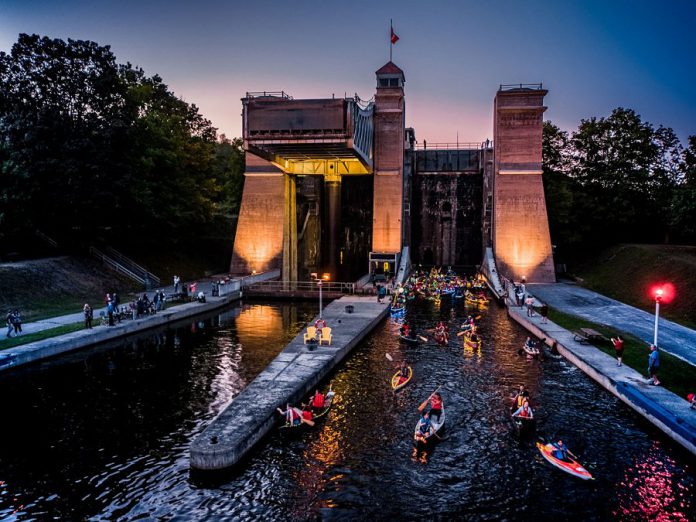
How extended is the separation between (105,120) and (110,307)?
63.3 ft

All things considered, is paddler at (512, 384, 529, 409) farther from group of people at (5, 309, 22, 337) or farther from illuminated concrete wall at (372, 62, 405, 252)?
illuminated concrete wall at (372, 62, 405, 252)

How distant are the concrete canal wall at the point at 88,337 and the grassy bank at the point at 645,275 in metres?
31.2

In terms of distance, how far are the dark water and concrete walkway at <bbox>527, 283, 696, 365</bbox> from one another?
20.8 feet

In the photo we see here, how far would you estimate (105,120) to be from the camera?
40.4m

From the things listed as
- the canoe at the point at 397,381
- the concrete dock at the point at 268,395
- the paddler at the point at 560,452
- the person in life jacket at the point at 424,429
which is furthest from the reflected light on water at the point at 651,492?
the concrete dock at the point at 268,395

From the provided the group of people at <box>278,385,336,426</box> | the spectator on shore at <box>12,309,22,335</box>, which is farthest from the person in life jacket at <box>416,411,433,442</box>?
the spectator on shore at <box>12,309,22,335</box>

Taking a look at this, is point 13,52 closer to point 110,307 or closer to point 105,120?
point 105,120

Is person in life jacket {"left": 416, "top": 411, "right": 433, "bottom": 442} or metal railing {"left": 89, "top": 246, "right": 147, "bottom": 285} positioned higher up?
metal railing {"left": 89, "top": 246, "right": 147, "bottom": 285}

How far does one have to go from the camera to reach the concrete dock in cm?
1357

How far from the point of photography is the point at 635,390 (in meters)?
18.1

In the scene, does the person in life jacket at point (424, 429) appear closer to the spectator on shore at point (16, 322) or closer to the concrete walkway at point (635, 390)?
the concrete walkway at point (635, 390)

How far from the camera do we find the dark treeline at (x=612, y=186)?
53.6 metres

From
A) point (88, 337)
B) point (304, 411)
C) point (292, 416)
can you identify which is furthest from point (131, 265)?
point (292, 416)

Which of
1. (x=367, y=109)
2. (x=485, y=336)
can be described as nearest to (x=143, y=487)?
(x=485, y=336)
